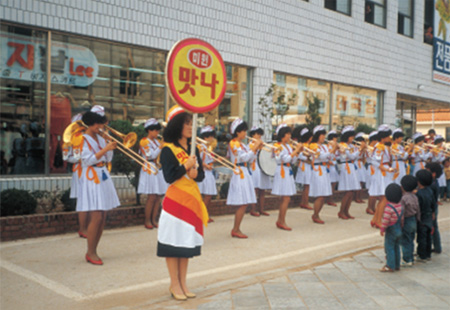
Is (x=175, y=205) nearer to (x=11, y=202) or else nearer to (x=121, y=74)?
(x=11, y=202)

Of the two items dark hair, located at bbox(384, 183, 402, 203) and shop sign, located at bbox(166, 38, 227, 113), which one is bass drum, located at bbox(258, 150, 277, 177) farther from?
shop sign, located at bbox(166, 38, 227, 113)

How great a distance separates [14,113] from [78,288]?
5203 millimetres

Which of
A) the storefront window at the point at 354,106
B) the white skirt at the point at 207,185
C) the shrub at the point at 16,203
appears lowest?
the shrub at the point at 16,203

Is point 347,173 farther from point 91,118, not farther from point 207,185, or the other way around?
point 91,118

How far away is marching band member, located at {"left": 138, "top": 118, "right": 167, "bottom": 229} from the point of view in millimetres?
8453

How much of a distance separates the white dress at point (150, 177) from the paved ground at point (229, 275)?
2.50 feet

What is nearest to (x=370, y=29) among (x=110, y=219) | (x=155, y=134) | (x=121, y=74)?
(x=121, y=74)

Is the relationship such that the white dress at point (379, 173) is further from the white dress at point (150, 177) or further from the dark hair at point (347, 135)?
the white dress at point (150, 177)

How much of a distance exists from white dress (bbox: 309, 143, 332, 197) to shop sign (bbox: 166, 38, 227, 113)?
5.14m

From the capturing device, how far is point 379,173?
9.31 m

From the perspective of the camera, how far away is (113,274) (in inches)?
222

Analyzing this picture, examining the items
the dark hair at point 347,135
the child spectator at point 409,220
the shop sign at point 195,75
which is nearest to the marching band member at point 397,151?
the dark hair at point 347,135

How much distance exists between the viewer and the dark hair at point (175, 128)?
4832 millimetres

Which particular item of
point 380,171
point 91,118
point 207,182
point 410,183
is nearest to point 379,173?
point 380,171
